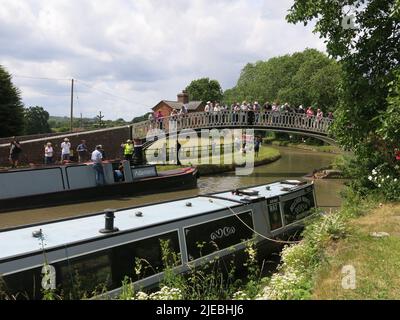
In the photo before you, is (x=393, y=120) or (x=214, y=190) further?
(x=214, y=190)

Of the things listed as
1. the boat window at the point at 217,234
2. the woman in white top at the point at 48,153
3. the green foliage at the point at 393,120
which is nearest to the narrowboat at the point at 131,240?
the boat window at the point at 217,234

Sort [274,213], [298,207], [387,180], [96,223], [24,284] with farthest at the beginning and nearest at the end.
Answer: [387,180]
[298,207]
[274,213]
[96,223]
[24,284]

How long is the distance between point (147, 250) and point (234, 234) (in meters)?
2.23

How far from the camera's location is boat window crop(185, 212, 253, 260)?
24.2ft

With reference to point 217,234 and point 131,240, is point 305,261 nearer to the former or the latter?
point 217,234

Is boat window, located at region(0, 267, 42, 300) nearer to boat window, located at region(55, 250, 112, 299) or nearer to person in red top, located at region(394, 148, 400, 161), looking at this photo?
boat window, located at region(55, 250, 112, 299)

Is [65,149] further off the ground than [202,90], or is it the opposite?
[202,90]

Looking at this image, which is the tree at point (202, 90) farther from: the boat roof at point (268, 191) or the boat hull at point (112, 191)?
the boat roof at point (268, 191)

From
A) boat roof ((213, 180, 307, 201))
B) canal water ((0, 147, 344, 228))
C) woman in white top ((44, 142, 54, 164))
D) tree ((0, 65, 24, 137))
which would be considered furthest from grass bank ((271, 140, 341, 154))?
boat roof ((213, 180, 307, 201))

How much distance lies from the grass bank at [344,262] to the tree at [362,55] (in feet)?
8.21

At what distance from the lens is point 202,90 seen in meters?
91.8

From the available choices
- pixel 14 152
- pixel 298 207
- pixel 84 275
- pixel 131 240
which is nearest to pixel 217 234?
pixel 131 240

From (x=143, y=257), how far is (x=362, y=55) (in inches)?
300

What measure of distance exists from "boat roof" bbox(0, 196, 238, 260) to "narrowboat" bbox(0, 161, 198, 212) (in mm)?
8063
